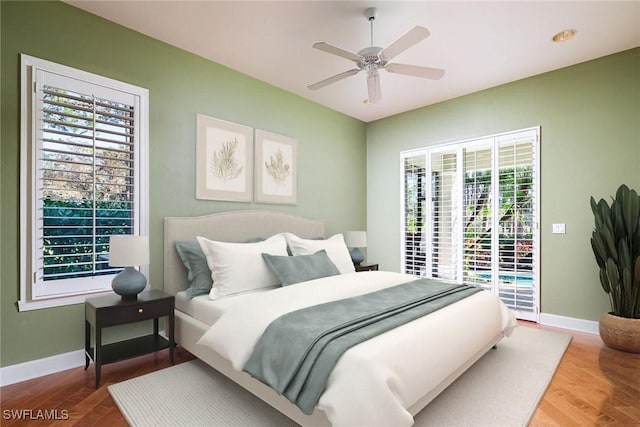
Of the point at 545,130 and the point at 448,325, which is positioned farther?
the point at 545,130

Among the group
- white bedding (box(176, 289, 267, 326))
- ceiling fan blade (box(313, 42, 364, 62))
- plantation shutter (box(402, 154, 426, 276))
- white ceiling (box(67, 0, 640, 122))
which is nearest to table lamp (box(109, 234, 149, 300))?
white bedding (box(176, 289, 267, 326))

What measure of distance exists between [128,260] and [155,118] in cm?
137

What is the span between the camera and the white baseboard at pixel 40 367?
2.31m

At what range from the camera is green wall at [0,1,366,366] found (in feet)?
7.68

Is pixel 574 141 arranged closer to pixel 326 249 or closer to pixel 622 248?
pixel 622 248

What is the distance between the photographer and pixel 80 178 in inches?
103

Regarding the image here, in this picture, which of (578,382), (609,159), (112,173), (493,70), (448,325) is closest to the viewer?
(448,325)

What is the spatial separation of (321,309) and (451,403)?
3.30ft

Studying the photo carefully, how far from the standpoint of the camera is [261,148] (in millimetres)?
3938

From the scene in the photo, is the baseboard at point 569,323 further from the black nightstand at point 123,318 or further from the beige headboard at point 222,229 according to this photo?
the black nightstand at point 123,318

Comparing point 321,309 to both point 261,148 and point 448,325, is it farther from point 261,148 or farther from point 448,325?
point 261,148

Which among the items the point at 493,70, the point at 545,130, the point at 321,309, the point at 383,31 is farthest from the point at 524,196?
the point at 321,309

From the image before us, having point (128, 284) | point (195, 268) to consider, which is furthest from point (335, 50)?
point (128, 284)

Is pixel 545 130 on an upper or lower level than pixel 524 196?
upper
